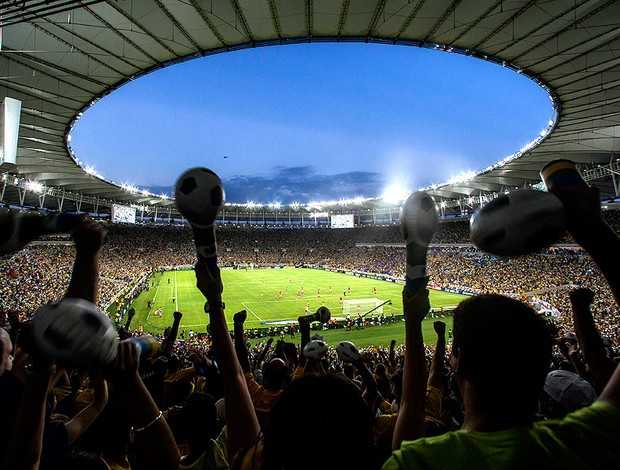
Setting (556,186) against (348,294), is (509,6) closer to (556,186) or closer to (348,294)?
(556,186)

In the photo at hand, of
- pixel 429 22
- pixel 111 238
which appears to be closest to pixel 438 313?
pixel 429 22

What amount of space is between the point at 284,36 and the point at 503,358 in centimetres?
1794

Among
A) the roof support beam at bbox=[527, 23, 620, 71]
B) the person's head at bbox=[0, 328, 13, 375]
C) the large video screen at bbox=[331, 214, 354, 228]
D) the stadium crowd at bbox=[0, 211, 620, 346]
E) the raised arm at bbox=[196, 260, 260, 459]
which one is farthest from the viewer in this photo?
the large video screen at bbox=[331, 214, 354, 228]

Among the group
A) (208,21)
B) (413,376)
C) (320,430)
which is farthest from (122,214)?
(320,430)

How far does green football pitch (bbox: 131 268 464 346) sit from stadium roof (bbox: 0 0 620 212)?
1595cm

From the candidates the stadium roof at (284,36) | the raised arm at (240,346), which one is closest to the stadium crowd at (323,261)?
the raised arm at (240,346)

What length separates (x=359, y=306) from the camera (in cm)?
3491

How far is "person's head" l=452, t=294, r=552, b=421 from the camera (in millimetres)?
1533

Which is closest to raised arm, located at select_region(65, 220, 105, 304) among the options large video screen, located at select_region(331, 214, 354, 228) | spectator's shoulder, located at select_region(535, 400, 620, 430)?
spectator's shoulder, located at select_region(535, 400, 620, 430)

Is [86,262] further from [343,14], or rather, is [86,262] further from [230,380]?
[343,14]

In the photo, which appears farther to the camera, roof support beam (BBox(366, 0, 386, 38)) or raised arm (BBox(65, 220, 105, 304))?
roof support beam (BBox(366, 0, 386, 38))

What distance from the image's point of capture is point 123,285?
142 feet

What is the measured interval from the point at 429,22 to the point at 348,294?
3114 centimetres

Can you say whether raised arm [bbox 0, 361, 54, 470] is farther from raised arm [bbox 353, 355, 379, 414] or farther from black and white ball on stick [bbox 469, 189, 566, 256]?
raised arm [bbox 353, 355, 379, 414]
